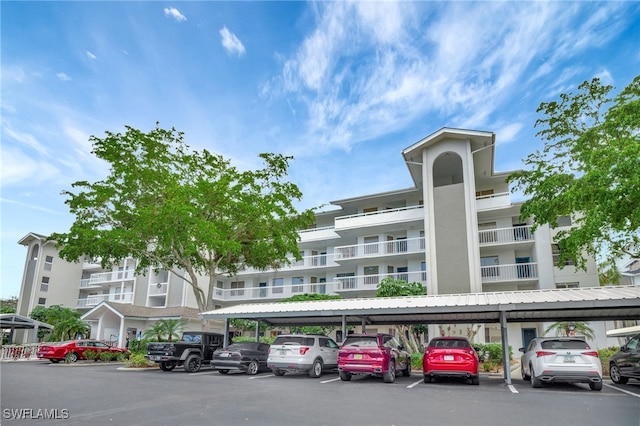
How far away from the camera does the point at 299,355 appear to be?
1480 centimetres

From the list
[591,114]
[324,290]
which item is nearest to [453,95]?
[591,114]

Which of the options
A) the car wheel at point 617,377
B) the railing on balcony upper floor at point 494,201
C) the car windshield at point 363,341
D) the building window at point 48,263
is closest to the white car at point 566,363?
the car wheel at point 617,377

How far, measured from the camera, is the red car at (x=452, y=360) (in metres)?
12.9

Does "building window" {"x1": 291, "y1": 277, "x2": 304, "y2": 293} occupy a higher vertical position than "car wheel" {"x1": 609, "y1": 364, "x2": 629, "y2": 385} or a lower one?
higher

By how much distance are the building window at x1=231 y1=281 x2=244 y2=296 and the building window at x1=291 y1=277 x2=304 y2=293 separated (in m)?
4.77

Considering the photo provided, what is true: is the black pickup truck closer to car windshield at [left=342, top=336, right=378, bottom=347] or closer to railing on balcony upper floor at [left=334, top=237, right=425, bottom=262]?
car windshield at [left=342, top=336, right=378, bottom=347]

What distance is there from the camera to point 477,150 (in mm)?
28141

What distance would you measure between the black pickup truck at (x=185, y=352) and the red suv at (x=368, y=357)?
7042 millimetres

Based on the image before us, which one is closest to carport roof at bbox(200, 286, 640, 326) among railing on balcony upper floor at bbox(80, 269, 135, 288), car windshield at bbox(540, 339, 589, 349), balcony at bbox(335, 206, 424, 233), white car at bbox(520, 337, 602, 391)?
car windshield at bbox(540, 339, 589, 349)

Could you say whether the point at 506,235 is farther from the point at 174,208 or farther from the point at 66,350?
the point at 66,350

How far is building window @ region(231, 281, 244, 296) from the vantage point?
4038cm

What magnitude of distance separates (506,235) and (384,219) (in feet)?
28.2

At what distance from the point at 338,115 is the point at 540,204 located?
978cm

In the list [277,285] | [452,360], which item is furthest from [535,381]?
[277,285]
